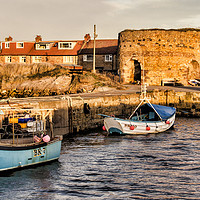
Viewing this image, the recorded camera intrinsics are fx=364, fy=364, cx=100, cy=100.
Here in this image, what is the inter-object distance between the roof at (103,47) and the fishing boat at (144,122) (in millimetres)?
27992

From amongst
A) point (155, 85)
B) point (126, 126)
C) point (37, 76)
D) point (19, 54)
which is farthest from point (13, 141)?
point (19, 54)

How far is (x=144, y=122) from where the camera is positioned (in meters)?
27.6

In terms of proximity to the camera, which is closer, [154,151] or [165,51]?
[154,151]

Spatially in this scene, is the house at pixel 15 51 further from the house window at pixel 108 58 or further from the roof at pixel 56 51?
the house window at pixel 108 58

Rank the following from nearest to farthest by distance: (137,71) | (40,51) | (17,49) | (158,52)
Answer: (158,52), (137,71), (40,51), (17,49)

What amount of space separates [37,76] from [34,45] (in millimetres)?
24375

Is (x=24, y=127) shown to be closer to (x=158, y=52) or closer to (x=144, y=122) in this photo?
(x=144, y=122)

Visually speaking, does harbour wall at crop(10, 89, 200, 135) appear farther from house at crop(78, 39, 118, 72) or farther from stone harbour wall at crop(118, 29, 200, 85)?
house at crop(78, 39, 118, 72)

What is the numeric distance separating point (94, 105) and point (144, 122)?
15.8 feet

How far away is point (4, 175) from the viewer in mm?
16047

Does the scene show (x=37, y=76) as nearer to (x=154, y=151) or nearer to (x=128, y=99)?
(x=128, y=99)

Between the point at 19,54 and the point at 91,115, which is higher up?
the point at 19,54

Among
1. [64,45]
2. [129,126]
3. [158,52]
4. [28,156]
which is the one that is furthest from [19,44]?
[28,156]

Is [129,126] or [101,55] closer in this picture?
[129,126]
